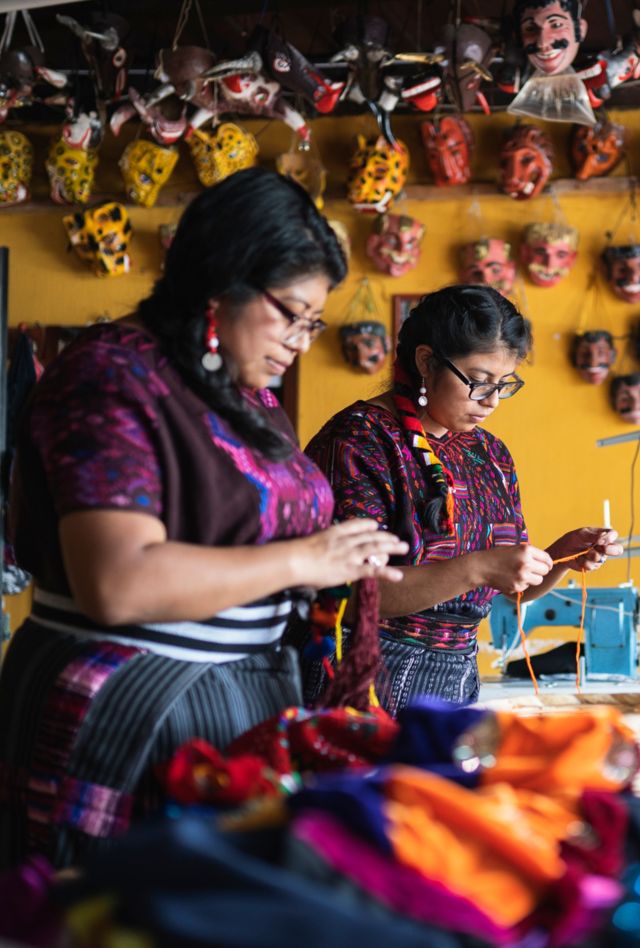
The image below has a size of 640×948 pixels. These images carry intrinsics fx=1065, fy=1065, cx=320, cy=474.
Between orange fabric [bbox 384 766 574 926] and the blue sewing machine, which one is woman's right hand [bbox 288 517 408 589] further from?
the blue sewing machine

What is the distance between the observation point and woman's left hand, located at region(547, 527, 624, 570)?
2.19 m

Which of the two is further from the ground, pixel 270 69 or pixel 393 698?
pixel 270 69

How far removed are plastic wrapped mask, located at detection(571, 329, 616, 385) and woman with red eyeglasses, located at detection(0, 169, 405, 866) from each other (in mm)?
3232

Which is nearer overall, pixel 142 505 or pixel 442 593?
pixel 142 505

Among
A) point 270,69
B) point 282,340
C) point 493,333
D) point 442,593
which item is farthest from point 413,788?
point 270,69

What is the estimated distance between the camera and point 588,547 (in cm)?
223

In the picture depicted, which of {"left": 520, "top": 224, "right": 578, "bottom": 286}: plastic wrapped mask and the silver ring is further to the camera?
{"left": 520, "top": 224, "right": 578, "bottom": 286}: plastic wrapped mask

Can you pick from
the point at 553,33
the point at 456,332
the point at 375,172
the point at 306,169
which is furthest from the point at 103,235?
the point at 456,332

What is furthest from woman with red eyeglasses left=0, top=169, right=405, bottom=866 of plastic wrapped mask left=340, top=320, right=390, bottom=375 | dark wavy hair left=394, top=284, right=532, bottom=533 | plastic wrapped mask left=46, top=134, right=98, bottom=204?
plastic wrapped mask left=46, top=134, right=98, bottom=204

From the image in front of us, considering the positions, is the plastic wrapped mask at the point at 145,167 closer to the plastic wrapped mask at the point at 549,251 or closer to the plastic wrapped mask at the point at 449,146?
the plastic wrapped mask at the point at 449,146

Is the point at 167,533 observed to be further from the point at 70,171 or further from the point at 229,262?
the point at 70,171

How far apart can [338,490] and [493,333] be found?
0.44 metres

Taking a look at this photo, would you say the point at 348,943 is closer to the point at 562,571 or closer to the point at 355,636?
the point at 355,636

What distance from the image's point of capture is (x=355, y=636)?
145 centimetres
